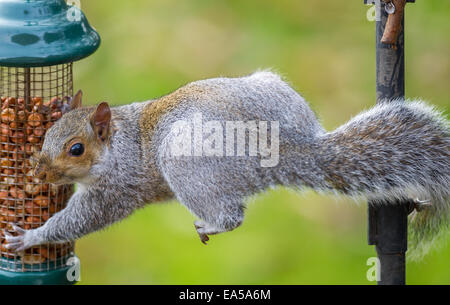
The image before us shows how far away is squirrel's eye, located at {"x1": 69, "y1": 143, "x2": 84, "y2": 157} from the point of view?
10.3 ft

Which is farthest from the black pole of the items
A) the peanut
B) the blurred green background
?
the blurred green background

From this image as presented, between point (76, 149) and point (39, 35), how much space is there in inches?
16.1

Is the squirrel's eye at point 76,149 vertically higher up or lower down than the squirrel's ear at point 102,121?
lower down

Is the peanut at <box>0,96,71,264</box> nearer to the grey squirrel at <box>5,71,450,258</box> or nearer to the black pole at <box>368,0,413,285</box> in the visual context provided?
the grey squirrel at <box>5,71,450,258</box>

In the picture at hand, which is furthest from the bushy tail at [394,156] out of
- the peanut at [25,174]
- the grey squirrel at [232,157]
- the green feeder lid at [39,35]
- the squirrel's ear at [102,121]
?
the peanut at [25,174]

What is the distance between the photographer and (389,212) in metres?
2.97

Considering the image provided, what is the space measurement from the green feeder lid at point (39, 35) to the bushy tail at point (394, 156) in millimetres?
876

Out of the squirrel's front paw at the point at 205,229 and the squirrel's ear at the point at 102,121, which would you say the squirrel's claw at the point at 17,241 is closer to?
the squirrel's ear at the point at 102,121

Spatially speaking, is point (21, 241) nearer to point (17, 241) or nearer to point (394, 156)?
point (17, 241)

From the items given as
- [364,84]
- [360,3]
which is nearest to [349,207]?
[364,84]

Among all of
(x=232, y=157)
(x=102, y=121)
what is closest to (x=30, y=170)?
(x=102, y=121)

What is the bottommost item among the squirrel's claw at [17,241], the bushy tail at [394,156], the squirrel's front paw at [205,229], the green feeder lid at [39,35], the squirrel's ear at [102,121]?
the squirrel's claw at [17,241]

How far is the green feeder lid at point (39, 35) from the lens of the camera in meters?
2.92

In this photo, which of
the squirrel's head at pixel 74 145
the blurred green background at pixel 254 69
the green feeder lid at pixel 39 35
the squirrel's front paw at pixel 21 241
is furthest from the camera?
the blurred green background at pixel 254 69
